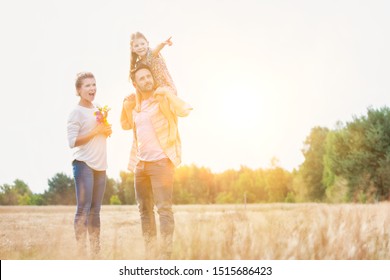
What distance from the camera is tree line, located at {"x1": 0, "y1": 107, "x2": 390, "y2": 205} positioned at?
11.6m

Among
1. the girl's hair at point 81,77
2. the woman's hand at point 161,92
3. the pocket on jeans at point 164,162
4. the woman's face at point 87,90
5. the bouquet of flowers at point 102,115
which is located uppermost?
the girl's hair at point 81,77

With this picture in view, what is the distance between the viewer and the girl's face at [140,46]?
15.4ft

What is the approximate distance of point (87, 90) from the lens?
4859 mm

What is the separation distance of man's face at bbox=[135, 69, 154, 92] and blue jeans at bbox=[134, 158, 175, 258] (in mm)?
660

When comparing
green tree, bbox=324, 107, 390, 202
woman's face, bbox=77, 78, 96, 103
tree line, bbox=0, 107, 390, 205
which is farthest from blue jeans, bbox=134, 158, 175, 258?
green tree, bbox=324, 107, 390, 202

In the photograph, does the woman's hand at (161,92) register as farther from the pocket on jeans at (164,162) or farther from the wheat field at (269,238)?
the wheat field at (269,238)

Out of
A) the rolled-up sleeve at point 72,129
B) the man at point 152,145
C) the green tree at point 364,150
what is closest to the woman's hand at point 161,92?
the man at point 152,145

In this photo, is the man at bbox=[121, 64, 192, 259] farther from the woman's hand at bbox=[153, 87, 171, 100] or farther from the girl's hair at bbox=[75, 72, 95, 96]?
the girl's hair at bbox=[75, 72, 95, 96]

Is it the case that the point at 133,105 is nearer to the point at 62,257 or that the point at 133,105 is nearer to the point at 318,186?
the point at 62,257

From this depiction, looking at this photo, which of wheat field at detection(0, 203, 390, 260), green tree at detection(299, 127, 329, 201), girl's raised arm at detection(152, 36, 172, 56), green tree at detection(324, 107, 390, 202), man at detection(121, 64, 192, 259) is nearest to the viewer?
wheat field at detection(0, 203, 390, 260)

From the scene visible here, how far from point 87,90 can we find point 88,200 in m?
1.03

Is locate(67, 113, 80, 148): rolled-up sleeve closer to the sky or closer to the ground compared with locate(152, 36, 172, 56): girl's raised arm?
closer to the ground

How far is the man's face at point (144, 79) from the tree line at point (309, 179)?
15.8ft
